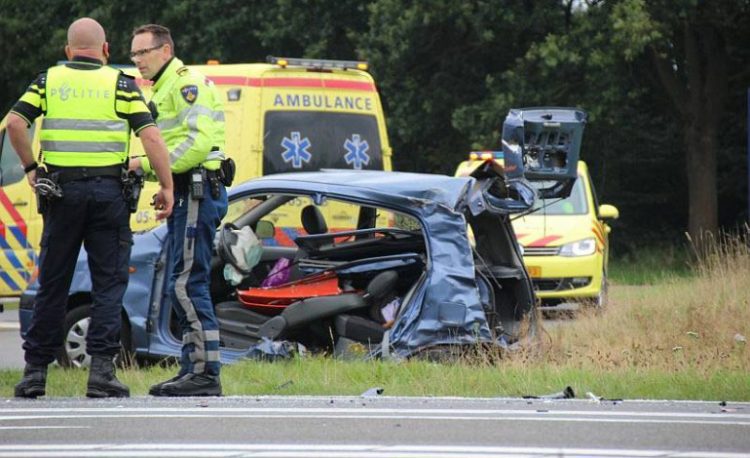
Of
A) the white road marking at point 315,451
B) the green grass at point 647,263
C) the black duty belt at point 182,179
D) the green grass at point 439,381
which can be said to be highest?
the black duty belt at point 182,179

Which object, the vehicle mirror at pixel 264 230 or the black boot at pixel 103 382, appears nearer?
the black boot at pixel 103 382

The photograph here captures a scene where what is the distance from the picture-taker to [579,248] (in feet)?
56.5

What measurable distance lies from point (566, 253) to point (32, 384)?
955cm

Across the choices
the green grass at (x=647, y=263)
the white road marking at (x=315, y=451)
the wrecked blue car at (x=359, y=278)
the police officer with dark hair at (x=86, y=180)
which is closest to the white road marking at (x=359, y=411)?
the police officer with dark hair at (x=86, y=180)

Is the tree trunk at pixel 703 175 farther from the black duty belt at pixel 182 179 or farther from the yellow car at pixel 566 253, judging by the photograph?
the black duty belt at pixel 182 179

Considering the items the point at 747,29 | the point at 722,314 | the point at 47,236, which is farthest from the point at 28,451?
the point at 747,29

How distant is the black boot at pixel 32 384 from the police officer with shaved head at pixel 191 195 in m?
0.59

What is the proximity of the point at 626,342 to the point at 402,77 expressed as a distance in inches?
747

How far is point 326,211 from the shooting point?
14.3 m

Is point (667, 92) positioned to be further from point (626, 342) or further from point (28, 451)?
point (28, 451)

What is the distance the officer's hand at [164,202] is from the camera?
8383mm

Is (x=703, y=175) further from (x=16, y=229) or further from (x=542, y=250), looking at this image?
(x=16, y=229)

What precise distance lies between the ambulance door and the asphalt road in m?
8.39

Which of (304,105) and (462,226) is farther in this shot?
(304,105)
